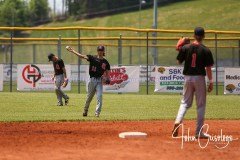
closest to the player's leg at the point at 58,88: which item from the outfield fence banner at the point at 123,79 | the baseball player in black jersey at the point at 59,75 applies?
the baseball player in black jersey at the point at 59,75

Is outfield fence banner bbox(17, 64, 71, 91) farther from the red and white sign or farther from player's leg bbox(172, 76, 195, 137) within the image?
player's leg bbox(172, 76, 195, 137)

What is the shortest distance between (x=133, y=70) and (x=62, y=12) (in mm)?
44725

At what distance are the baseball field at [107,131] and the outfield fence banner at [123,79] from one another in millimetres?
5262

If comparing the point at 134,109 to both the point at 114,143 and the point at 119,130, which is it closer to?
the point at 119,130

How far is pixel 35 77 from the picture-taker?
1098 inches

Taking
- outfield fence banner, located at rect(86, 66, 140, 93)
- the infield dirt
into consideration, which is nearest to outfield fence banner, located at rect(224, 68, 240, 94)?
outfield fence banner, located at rect(86, 66, 140, 93)

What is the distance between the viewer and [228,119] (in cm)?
1627

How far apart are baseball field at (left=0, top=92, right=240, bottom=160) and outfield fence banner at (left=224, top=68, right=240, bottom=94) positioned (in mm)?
5834

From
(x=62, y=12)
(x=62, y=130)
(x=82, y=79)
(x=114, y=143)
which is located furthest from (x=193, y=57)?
(x=62, y=12)

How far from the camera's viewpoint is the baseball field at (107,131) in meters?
9.50

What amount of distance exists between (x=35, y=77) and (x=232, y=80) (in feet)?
29.3

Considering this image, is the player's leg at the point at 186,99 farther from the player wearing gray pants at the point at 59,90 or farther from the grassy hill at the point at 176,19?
the grassy hill at the point at 176,19

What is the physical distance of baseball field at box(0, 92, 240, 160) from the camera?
31.2 feet

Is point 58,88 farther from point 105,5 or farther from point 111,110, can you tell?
point 105,5
